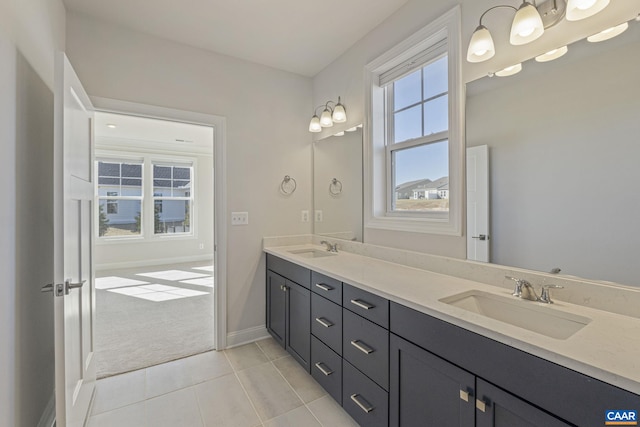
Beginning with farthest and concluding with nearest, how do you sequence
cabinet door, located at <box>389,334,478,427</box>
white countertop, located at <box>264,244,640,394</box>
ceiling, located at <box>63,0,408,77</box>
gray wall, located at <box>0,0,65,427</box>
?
ceiling, located at <box>63,0,408,77</box> → gray wall, located at <box>0,0,65,427</box> → cabinet door, located at <box>389,334,478,427</box> → white countertop, located at <box>264,244,640,394</box>

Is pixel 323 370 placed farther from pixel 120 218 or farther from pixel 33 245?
pixel 120 218

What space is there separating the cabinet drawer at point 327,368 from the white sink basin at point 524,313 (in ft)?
2.74

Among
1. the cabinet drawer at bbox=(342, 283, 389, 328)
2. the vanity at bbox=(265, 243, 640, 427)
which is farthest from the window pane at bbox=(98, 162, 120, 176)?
the cabinet drawer at bbox=(342, 283, 389, 328)

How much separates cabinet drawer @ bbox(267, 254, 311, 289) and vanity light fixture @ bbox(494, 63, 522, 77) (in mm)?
1643

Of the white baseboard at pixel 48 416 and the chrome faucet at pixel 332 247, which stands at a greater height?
the chrome faucet at pixel 332 247

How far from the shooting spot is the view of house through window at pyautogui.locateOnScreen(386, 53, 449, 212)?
1887 mm

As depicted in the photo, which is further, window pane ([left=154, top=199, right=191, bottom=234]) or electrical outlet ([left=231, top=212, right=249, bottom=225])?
window pane ([left=154, top=199, right=191, bottom=234])

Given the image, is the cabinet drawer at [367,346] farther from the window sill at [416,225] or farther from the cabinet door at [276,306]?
the cabinet door at [276,306]

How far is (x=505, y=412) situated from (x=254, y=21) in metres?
2.68

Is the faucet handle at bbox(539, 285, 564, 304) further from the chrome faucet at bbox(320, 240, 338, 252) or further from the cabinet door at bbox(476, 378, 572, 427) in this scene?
the chrome faucet at bbox(320, 240, 338, 252)

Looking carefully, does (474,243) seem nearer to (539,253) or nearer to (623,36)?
(539,253)

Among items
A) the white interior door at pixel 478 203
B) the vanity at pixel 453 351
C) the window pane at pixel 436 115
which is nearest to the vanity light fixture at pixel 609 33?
the white interior door at pixel 478 203

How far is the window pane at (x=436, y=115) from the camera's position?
6.10 feet

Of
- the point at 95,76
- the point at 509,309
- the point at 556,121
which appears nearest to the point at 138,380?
the point at 95,76
